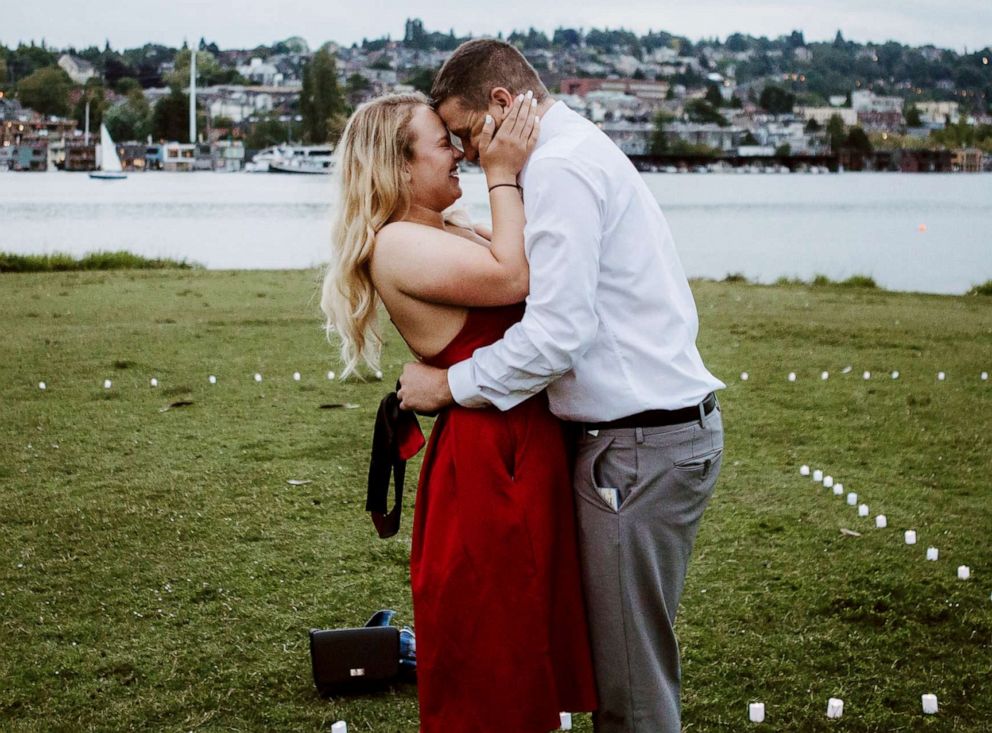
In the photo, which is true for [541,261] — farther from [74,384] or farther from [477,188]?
[477,188]

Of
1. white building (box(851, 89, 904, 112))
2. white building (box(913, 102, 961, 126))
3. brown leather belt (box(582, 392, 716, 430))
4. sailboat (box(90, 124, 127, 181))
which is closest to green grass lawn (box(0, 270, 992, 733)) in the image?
brown leather belt (box(582, 392, 716, 430))

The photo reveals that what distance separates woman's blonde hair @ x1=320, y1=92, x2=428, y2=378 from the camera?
321cm

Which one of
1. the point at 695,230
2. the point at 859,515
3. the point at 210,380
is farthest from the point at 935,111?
the point at 859,515

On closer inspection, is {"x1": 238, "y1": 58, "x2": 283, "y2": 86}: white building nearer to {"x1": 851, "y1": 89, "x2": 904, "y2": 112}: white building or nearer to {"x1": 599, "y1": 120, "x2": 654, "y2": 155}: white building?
{"x1": 599, "y1": 120, "x2": 654, "y2": 155}: white building

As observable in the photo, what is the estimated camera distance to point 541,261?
2.85 meters

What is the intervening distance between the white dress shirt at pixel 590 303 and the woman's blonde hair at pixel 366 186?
16.4 inches

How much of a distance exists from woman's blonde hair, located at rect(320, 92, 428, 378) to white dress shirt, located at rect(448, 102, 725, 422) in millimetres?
416

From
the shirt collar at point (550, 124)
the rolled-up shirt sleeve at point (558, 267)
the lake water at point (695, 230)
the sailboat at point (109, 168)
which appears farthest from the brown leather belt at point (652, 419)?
the sailboat at point (109, 168)

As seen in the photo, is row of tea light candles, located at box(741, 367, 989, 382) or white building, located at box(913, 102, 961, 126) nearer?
row of tea light candles, located at box(741, 367, 989, 382)

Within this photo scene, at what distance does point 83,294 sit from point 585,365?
550 inches

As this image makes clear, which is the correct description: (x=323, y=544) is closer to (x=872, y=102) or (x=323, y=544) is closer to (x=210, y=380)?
(x=210, y=380)

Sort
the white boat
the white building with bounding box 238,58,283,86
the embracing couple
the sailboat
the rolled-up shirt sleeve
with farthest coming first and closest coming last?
the white building with bounding box 238,58,283,86
the white boat
the sailboat
the embracing couple
the rolled-up shirt sleeve

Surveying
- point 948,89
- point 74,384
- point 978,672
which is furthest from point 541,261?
point 948,89

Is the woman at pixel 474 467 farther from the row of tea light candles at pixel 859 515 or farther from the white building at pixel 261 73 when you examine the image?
the white building at pixel 261 73
